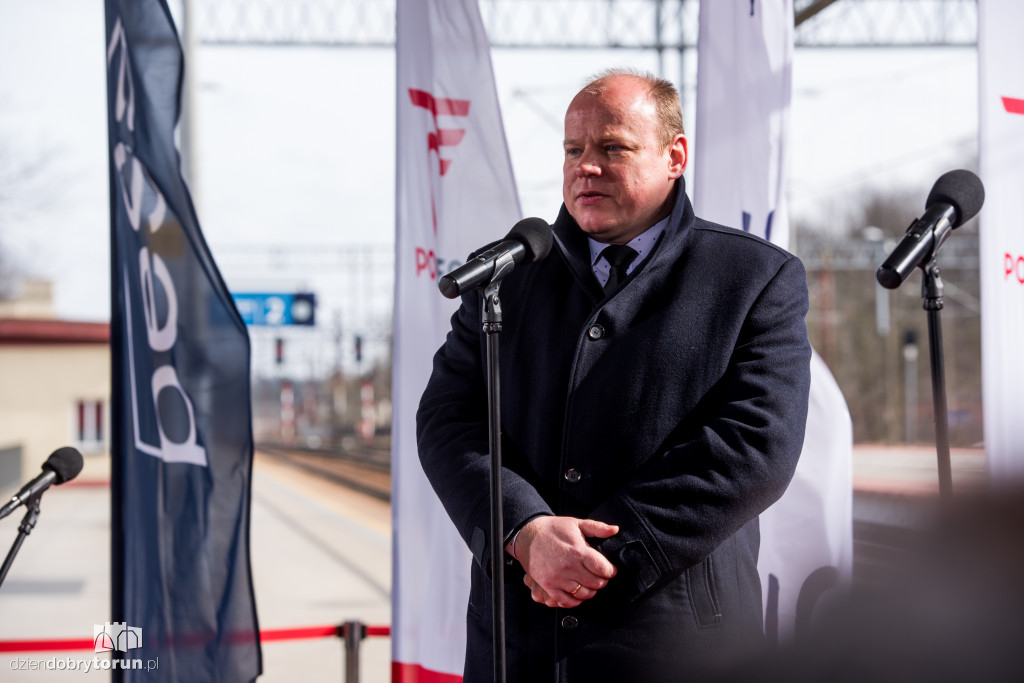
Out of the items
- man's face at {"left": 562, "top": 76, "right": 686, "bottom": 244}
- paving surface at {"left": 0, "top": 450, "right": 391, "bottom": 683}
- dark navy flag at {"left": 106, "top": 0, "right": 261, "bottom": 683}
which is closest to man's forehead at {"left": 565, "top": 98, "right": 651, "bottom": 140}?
man's face at {"left": 562, "top": 76, "right": 686, "bottom": 244}

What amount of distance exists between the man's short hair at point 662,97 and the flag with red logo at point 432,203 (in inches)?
40.6

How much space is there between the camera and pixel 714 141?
3.28 metres

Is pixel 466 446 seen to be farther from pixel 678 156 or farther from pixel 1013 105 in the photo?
pixel 1013 105

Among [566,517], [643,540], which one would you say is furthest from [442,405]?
[643,540]

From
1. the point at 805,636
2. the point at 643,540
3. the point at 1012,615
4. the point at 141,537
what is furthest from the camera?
the point at 141,537

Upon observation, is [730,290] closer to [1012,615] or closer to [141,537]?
[1012,615]

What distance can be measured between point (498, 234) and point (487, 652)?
1581 millimetres

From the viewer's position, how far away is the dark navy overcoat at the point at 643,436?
73.9 inches

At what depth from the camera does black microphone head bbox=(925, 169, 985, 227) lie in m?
2.08

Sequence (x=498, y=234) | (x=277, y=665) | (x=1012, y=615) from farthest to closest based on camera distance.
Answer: (x=277, y=665), (x=498, y=234), (x=1012, y=615)

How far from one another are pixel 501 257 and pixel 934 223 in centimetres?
89

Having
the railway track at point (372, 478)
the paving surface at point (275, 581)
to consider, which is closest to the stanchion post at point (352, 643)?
the paving surface at point (275, 581)

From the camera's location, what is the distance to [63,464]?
2.39m

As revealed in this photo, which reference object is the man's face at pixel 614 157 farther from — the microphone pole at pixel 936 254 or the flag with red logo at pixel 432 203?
the flag with red logo at pixel 432 203
